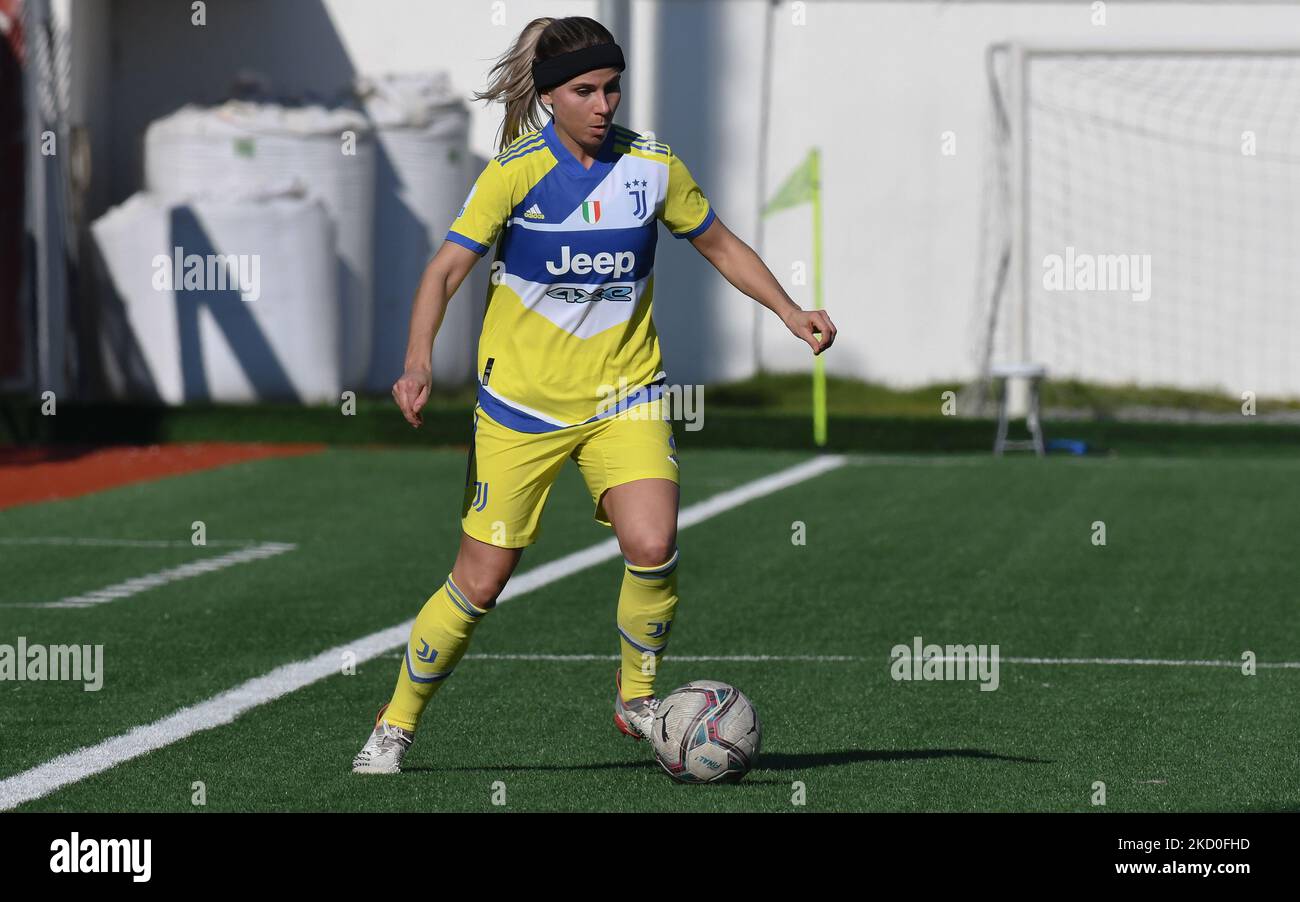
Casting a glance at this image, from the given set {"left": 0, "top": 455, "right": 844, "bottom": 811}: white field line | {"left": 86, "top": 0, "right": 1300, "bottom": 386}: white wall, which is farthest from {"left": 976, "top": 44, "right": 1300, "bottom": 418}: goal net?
{"left": 0, "top": 455, "right": 844, "bottom": 811}: white field line

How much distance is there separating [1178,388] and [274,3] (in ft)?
28.8

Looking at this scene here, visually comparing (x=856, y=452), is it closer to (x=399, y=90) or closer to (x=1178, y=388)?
(x=1178, y=388)

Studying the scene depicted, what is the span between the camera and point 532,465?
6.13 m

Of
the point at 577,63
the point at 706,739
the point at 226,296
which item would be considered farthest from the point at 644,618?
the point at 226,296

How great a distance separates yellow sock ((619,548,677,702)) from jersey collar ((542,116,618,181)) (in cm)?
105

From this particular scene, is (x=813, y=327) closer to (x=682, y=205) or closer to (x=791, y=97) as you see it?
(x=682, y=205)

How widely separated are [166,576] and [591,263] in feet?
16.7

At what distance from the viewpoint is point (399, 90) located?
19.5m

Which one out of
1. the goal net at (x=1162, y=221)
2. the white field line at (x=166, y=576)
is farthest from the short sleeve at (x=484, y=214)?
the goal net at (x=1162, y=221)

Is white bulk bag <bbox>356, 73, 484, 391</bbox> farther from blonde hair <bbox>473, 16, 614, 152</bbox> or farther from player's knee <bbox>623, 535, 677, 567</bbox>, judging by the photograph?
player's knee <bbox>623, 535, 677, 567</bbox>

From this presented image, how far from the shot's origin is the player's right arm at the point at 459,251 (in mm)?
5918

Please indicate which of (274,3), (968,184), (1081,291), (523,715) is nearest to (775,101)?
(968,184)

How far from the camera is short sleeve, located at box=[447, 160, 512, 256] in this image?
600cm

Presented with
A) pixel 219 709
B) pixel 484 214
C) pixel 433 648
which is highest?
pixel 484 214
